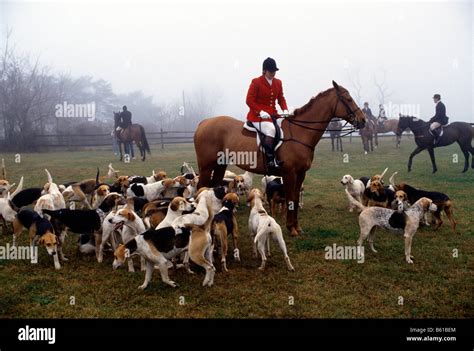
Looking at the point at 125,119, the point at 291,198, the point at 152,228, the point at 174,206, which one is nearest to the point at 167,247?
the point at 174,206

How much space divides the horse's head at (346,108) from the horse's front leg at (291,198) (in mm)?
1548

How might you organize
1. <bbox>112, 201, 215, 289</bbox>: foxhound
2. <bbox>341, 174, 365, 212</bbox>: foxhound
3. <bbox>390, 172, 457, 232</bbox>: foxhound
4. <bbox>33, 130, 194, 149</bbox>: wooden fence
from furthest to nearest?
<bbox>33, 130, 194, 149</bbox>: wooden fence → <bbox>341, 174, 365, 212</bbox>: foxhound → <bbox>390, 172, 457, 232</bbox>: foxhound → <bbox>112, 201, 215, 289</bbox>: foxhound

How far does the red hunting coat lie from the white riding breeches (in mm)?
116

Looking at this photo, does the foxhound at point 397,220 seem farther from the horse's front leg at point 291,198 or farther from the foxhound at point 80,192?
the foxhound at point 80,192

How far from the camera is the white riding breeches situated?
25.4 ft

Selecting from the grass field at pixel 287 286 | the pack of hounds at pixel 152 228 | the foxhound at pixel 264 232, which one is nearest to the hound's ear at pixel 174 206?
the pack of hounds at pixel 152 228

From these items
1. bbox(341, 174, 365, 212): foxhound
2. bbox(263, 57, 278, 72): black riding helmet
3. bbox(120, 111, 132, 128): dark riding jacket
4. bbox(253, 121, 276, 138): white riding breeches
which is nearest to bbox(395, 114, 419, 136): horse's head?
bbox(341, 174, 365, 212): foxhound

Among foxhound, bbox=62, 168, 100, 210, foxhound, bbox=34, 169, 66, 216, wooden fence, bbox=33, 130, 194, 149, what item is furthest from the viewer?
wooden fence, bbox=33, 130, 194, 149

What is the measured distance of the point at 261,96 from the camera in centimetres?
820

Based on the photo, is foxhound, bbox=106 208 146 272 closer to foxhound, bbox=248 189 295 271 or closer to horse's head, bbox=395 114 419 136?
foxhound, bbox=248 189 295 271

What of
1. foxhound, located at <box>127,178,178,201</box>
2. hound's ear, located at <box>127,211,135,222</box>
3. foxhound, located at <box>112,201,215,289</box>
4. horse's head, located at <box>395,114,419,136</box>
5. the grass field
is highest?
horse's head, located at <box>395,114,419,136</box>

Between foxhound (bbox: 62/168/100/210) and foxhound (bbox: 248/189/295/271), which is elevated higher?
foxhound (bbox: 62/168/100/210)
